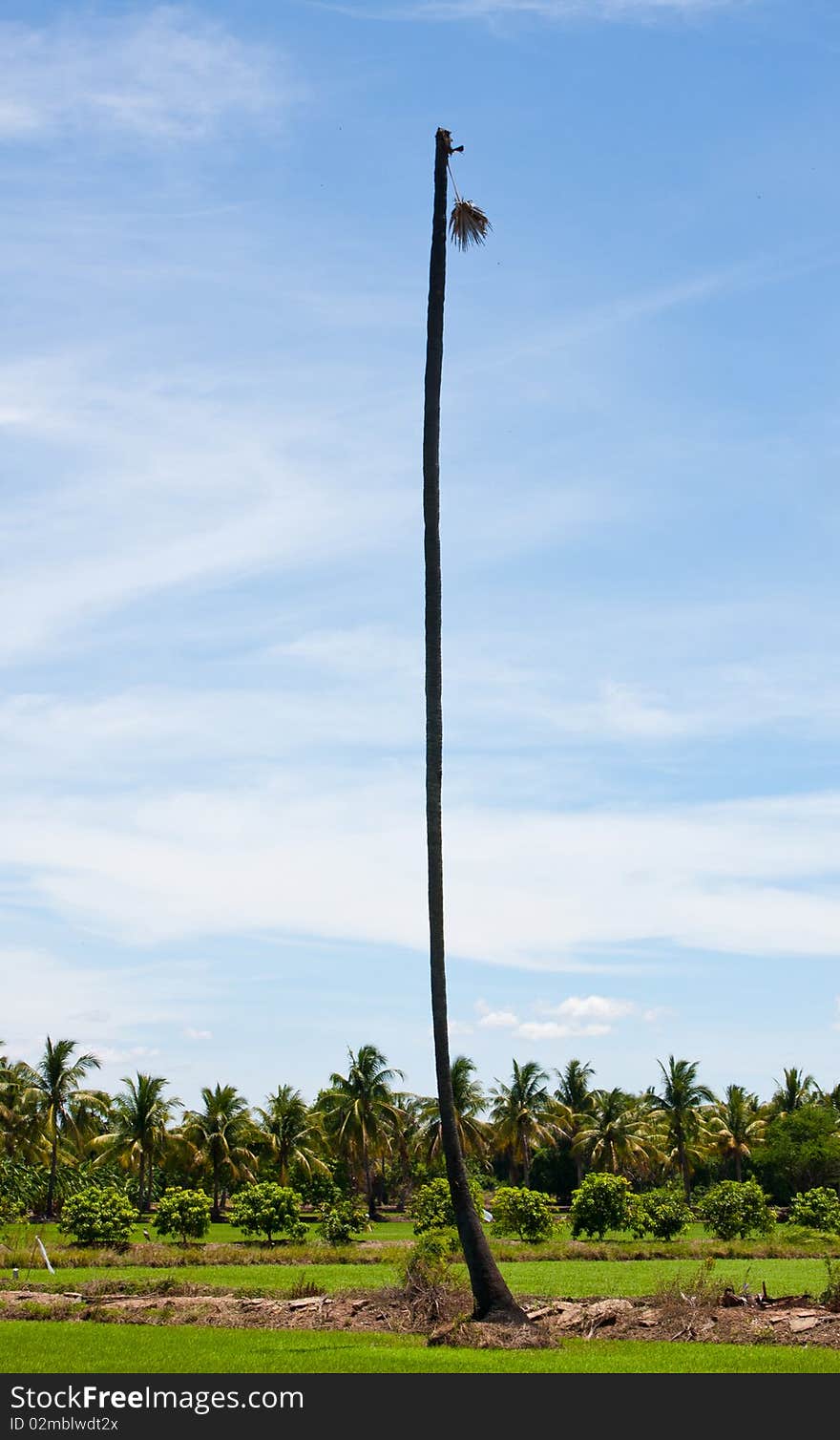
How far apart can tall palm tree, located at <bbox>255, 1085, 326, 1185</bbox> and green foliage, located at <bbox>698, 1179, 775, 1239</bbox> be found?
2697 cm

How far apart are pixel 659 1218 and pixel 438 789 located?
3524 centimetres

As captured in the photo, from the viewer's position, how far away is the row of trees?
67938mm

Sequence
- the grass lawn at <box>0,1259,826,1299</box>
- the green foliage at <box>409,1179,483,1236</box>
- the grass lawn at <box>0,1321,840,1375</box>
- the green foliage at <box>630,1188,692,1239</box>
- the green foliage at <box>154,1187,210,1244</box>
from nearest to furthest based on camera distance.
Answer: the grass lawn at <box>0,1321,840,1375</box>
the grass lawn at <box>0,1259,826,1299</box>
the green foliage at <box>409,1179,483,1236</box>
the green foliage at <box>630,1188,692,1239</box>
the green foliage at <box>154,1187,210,1244</box>

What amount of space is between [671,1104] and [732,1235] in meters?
22.9

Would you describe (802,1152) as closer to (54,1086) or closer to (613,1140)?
(613,1140)

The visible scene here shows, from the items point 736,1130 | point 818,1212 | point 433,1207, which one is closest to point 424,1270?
point 433,1207

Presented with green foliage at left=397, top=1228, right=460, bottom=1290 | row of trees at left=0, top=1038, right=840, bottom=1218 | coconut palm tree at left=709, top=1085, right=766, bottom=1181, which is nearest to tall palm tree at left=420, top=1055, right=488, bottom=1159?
row of trees at left=0, top=1038, right=840, bottom=1218

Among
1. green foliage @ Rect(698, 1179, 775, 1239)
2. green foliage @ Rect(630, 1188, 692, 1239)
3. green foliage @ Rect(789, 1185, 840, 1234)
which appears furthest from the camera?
green foliage @ Rect(789, 1185, 840, 1234)

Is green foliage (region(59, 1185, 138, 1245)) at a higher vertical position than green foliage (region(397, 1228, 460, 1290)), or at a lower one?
lower

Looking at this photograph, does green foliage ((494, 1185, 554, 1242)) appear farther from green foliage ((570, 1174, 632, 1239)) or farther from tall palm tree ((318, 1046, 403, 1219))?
tall palm tree ((318, 1046, 403, 1219))

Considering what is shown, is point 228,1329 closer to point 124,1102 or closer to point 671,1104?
point 124,1102

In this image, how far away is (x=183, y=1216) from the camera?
167ft

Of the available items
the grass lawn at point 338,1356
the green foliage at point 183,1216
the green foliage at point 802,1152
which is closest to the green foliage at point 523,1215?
the green foliage at point 183,1216
